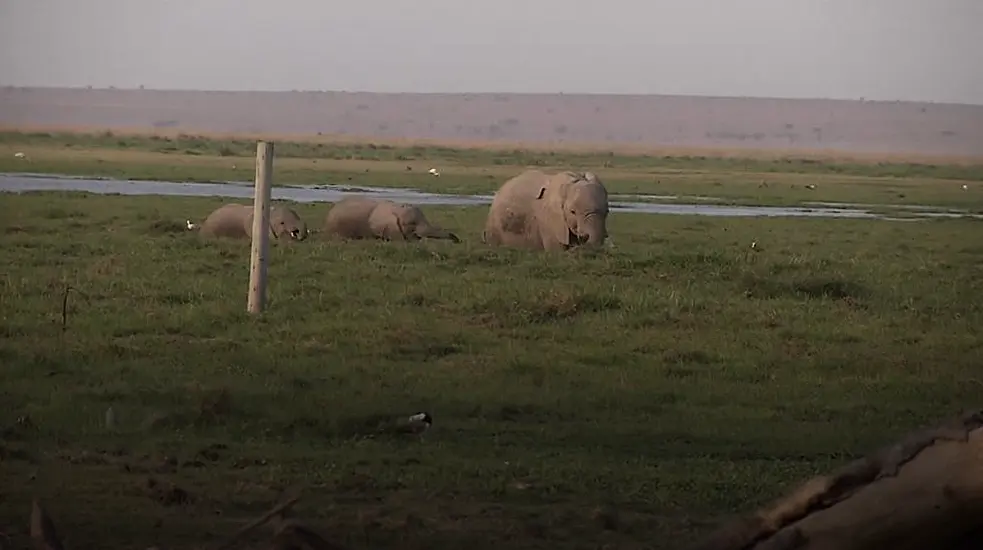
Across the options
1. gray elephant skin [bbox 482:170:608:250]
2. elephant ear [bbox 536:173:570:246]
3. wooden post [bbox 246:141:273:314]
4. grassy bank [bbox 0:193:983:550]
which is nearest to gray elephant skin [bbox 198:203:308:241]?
grassy bank [bbox 0:193:983:550]

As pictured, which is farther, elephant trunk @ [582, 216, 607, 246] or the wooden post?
elephant trunk @ [582, 216, 607, 246]

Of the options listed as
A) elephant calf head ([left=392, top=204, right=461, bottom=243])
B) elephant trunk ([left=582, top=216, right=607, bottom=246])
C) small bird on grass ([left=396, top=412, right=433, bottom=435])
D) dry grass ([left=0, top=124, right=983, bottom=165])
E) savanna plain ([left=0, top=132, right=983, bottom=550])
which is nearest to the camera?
savanna plain ([left=0, top=132, right=983, bottom=550])

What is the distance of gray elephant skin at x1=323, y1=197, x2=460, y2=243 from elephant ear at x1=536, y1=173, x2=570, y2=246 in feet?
2.83

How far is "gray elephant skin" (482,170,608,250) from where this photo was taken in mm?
12188

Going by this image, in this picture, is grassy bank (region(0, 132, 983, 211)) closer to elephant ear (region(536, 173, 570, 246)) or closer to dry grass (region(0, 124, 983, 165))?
dry grass (region(0, 124, 983, 165))

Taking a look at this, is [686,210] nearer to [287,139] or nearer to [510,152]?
[510,152]

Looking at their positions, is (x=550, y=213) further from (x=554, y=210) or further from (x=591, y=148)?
(x=591, y=148)

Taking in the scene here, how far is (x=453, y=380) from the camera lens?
6488mm

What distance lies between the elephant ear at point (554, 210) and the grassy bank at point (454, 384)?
1.19 m

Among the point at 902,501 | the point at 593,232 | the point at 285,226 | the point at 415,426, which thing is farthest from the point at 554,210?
the point at 902,501

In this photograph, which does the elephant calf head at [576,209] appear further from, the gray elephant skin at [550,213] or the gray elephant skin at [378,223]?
the gray elephant skin at [378,223]

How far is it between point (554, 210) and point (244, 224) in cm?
274

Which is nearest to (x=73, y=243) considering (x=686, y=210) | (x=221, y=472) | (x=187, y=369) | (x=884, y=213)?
(x=187, y=369)

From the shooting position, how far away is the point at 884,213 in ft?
66.1
